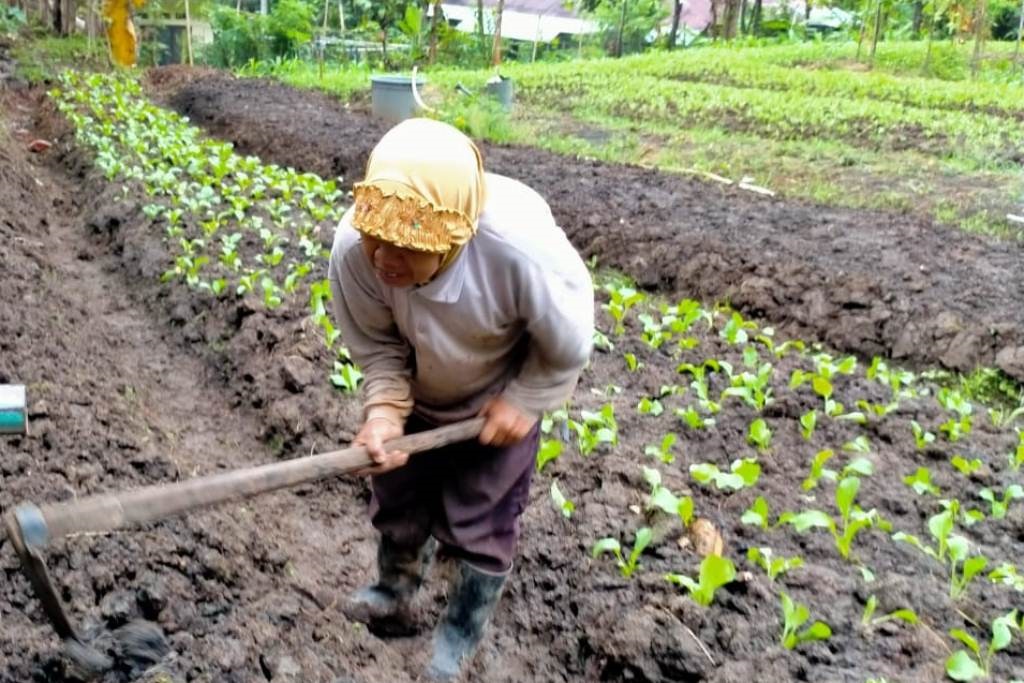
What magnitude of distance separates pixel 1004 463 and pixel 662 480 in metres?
1.55

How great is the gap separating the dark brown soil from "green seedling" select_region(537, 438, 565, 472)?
9.79 ft

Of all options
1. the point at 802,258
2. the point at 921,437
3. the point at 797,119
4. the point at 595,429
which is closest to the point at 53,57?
the point at 797,119

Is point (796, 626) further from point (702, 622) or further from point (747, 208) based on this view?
point (747, 208)

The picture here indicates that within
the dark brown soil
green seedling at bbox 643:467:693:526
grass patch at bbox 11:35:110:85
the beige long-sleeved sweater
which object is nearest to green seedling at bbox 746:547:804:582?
green seedling at bbox 643:467:693:526

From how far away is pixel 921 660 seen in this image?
3.00 m

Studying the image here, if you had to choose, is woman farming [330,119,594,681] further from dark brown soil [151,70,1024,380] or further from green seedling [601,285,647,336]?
dark brown soil [151,70,1024,380]

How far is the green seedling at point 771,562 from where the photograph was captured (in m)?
3.36

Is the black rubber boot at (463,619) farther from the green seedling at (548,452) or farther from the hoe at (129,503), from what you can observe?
the green seedling at (548,452)

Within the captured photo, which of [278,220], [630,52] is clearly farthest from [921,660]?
[630,52]

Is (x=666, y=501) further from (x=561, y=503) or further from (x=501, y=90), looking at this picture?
(x=501, y=90)

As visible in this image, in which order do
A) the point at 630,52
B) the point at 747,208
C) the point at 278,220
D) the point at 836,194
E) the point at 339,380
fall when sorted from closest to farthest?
1. the point at 339,380
2. the point at 278,220
3. the point at 747,208
4. the point at 836,194
5. the point at 630,52

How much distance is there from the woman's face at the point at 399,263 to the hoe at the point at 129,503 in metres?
0.46

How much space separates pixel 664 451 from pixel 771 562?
892mm

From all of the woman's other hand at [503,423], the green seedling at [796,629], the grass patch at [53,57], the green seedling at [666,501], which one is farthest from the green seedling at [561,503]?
the grass patch at [53,57]
